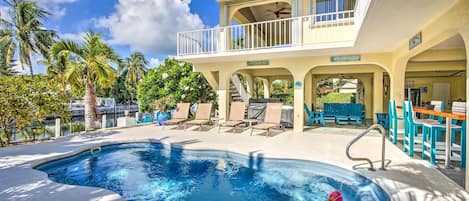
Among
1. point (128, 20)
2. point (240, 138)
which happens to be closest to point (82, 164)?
point (240, 138)

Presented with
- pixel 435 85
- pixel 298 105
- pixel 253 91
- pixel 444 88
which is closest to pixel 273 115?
pixel 298 105

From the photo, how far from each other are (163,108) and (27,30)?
15.5 meters

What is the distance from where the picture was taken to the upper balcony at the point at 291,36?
825 centimetres

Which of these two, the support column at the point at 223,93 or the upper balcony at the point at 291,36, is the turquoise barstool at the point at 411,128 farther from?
the support column at the point at 223,93

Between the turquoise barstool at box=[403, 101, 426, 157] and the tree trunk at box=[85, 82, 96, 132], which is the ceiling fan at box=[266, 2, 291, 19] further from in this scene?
the tree trunk at box=[85, 82, 96, 132]

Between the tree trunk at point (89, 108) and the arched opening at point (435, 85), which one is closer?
the tree trunk at point (89, 108)

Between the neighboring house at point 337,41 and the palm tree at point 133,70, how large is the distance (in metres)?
31.0

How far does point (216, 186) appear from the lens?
4.78m

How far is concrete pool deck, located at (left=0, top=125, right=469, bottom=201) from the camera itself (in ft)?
11.7

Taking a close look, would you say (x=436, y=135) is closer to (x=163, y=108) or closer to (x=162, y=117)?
(x=162, y=117)

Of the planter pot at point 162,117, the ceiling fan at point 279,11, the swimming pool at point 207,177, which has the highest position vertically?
the ceiling fan at point 279,11

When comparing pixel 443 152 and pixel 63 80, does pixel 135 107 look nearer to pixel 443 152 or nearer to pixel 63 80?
pixel 63 80

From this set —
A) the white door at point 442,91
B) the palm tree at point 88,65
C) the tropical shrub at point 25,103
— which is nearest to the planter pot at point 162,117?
the palm tree at point 88,65

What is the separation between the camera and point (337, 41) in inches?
327
